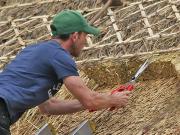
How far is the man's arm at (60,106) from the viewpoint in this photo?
352 centimetres

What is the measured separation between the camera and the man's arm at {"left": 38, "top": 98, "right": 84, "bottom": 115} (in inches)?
139

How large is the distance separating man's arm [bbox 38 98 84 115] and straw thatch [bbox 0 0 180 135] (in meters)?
0.53

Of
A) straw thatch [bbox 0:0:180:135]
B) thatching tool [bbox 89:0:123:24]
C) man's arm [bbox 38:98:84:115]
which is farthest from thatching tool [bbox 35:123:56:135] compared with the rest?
thatching tool [bbox 89:0:123:24]

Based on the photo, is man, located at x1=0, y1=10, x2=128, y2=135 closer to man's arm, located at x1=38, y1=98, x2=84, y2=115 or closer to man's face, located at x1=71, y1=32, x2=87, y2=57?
man's face, located at x1=71, y1=32, x2=87, y2=57

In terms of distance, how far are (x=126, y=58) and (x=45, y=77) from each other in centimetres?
171

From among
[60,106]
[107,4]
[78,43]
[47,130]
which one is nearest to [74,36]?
[78,43]

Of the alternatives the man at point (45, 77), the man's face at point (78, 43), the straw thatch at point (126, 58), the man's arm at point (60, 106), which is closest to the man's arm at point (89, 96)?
the man at point (45, 77)

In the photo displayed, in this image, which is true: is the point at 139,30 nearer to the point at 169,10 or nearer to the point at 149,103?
the point at 169,10

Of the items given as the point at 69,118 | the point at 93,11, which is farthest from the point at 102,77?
the point at 93,11

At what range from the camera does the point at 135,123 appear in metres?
3.94

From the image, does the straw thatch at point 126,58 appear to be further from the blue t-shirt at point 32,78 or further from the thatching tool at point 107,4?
the blue t-shirt at point 32,78

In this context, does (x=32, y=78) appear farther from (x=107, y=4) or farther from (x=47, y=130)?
(x=107, y=4)

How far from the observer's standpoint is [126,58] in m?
4.82

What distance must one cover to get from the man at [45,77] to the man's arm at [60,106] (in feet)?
0.86
